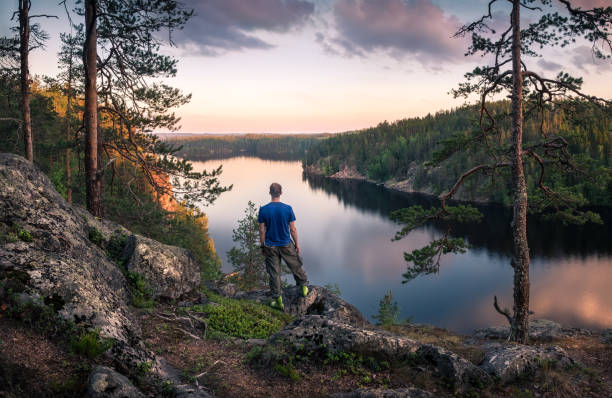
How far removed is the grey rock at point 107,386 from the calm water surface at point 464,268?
28864 mm

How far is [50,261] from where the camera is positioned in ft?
15.3

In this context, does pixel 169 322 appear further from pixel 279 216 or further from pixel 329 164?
pixel 329 164

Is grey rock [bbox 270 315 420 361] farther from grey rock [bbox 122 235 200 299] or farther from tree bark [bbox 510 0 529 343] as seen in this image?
tree bark [bbox 510 0 529 343]

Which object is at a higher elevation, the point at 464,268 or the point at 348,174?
the point at 348,174

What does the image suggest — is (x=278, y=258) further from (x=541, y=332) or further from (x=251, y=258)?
(x=251, y=258)

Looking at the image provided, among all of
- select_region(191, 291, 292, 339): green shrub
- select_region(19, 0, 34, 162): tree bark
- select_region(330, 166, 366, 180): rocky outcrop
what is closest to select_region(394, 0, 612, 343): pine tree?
select_region(191, 291, 292, 339): green shrub

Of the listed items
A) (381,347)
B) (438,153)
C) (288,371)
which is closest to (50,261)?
(288,371)

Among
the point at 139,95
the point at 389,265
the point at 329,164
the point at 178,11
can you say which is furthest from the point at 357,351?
the point at 329,164

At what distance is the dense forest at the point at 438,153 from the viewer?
10.7 metres

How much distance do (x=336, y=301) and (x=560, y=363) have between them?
525 centimetres

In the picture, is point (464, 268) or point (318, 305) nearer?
point (318, 305)

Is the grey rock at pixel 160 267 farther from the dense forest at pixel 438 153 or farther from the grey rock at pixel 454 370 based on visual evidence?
the dense forest at pixel 438 153

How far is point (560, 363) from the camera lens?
580 centimetres

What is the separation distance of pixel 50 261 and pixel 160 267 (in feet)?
12.1
